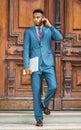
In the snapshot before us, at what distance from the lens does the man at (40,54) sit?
7.52 meters

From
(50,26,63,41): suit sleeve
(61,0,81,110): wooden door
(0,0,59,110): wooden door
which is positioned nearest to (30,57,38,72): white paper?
(50,26,63,41): suit sleeve

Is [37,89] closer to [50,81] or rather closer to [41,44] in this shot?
[50,81]

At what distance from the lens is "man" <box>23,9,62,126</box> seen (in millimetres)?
7520

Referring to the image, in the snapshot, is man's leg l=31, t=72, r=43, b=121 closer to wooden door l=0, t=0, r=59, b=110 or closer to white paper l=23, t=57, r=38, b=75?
white paper l=23, t=57, r=38, b=75

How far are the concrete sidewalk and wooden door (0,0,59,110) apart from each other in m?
0.29

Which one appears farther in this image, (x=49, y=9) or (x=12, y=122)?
(x=49, y=9)

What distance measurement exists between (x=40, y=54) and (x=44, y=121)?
3.77 feet

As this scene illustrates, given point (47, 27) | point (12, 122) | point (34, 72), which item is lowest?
point (12, 122)

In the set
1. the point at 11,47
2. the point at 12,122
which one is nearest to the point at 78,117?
the point at 12,122

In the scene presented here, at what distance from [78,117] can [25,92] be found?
3.54 ft

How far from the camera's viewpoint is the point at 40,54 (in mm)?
7562

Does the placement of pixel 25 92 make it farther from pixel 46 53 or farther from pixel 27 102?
pixel 46 53

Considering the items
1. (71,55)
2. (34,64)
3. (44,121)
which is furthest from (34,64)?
(71,55)

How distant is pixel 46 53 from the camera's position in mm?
7586
